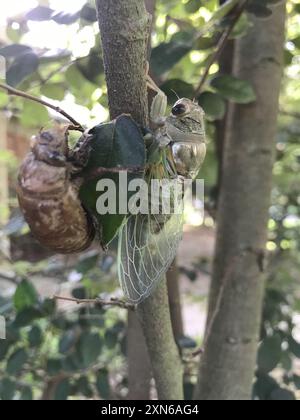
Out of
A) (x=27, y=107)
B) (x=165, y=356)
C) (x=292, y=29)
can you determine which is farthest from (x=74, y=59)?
(x=292, y=29)

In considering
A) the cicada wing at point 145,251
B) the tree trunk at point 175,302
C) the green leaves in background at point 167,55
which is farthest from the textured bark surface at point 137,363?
the green leaves in background at point 167,55

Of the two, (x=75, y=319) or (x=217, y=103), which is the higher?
(x=217, y=103)

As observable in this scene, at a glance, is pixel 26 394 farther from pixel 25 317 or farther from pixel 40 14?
pixel 40 14

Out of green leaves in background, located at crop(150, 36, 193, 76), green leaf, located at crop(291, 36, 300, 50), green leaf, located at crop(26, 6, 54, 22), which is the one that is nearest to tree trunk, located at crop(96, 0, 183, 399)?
green leaves in background, located at crop(150, 36, 193, 76)

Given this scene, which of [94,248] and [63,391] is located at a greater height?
[94,248]

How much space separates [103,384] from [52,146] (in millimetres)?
610

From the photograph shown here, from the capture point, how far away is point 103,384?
90 centimetres

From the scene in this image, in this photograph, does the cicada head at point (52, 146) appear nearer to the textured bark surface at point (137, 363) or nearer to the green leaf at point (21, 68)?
the green leaf at point (21, 68)

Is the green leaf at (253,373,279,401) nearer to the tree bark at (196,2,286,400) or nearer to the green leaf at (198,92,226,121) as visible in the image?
the tree bark at (196,2,286,400)

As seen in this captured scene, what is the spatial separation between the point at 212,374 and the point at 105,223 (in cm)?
44

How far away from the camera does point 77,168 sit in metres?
0.41

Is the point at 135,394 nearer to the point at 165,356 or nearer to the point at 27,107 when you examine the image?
the point at 165,356

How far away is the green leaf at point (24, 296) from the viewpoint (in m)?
0.75

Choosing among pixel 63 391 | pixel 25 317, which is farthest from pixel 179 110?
pixel 63 391
